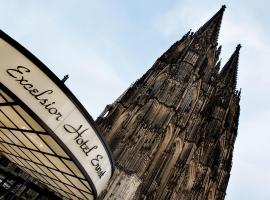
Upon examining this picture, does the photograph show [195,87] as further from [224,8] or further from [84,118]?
[84,118]

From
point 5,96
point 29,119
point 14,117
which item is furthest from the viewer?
point 14,117

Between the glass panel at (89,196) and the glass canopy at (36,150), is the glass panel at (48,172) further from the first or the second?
the glass panel at (89,196)

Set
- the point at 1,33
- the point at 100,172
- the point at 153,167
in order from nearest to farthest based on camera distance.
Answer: the point at 1,33 → the point at 100,172 → the point at 153,167

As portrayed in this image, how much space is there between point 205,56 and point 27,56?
32.6 m

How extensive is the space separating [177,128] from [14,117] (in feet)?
80.7

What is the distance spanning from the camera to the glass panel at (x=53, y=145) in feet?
21.0

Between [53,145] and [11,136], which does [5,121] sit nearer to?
[11,136]

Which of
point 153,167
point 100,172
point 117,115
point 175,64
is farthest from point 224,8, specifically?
point 100,172

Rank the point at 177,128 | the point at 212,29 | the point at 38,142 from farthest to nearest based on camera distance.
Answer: the point at 212,29 → the point at 177,128 → the point at 38,142

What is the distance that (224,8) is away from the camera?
42.4 metres

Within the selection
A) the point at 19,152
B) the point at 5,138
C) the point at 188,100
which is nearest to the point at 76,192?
the point at 19,152

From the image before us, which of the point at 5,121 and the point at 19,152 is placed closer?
the point at 5,121

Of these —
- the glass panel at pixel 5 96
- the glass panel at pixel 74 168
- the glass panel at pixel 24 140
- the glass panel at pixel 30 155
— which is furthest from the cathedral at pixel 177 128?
the glass panel at pixel 5 96

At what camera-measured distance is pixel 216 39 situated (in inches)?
1534
